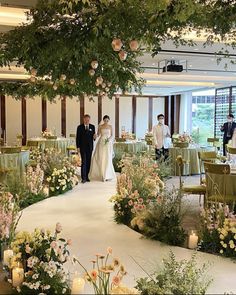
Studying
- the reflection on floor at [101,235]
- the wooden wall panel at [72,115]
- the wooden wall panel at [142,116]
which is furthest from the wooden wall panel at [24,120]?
the reflection on floor at [101,235]

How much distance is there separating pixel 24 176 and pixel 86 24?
3952 mm

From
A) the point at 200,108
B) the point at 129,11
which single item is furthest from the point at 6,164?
the point at 200,108

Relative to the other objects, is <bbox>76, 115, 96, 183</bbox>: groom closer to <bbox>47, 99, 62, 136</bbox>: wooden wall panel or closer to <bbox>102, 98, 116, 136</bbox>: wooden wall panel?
<bbox>47, 99, 62, 136</bbox>: wooden wall panel

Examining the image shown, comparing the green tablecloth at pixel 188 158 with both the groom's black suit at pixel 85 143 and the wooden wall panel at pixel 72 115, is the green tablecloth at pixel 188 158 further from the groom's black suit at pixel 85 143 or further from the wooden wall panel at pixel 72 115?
the wooden wall panel at pixel 72 115

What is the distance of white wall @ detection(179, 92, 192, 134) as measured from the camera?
1917cm

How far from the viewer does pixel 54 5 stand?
3.78 m

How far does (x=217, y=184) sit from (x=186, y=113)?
1366cm

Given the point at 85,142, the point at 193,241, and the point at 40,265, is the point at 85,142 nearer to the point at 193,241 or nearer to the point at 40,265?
the point at 193,241

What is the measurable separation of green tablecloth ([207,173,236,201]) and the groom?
154 inches

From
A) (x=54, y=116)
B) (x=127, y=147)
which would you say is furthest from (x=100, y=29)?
(x=54, y=116)

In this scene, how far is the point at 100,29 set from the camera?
11.2 feet

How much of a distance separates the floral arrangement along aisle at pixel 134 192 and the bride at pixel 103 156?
319 centimetres

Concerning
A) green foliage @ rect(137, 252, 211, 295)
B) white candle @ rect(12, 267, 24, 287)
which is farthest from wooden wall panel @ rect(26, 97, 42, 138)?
green foliage @ rect(137, 252, 211, 295)

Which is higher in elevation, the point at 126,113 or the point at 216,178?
the point at 126,113
